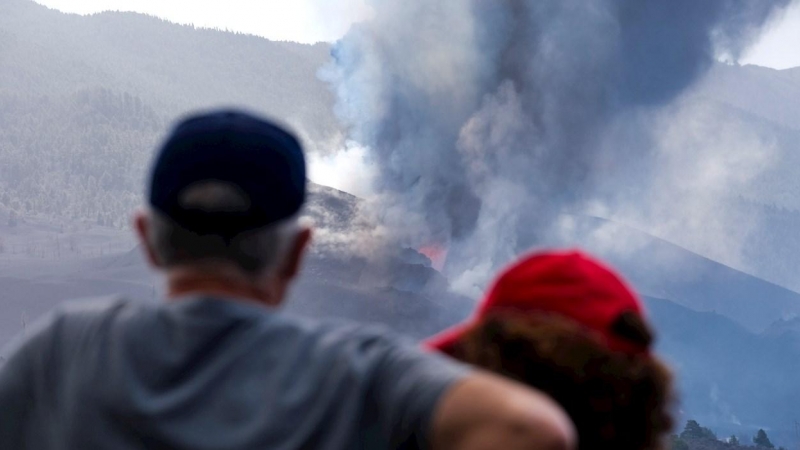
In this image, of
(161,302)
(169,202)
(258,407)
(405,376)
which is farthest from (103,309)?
(405,376)

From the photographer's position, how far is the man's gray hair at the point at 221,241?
2.23 m

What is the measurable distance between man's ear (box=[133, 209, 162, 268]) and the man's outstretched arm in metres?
0.89

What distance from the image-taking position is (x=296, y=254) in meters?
2.32

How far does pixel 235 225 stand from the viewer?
2.23 meters

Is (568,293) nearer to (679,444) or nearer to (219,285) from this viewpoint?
(219,285)

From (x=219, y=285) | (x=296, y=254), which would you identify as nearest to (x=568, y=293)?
(x=296, y=254)

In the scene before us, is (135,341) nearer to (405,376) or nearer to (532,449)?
(405,376)

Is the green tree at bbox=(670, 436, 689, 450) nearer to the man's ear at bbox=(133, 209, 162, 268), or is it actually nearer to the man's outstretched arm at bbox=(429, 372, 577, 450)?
the man's ear at bbox=(133, 209, 162, 268)

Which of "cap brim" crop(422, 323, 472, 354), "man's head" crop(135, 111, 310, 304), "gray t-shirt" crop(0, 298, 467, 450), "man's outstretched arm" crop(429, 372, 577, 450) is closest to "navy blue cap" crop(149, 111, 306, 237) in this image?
"man's head" crop(135, 111, 310, 304)

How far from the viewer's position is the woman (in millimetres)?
2250

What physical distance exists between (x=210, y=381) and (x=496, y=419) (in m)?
0.67

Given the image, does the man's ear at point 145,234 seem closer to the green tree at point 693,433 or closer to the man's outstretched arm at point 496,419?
the man's outstretched arm at point 496,419

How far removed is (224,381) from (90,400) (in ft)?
1.02

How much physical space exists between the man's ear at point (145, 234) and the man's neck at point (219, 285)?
0.10 m
